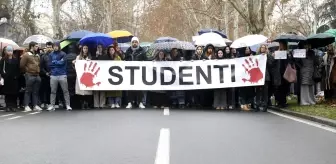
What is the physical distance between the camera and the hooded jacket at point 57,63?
17.1m

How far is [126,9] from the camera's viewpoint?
236ft

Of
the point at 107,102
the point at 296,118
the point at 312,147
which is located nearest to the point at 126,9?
the point at 107,102

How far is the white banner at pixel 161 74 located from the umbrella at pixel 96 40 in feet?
2.04

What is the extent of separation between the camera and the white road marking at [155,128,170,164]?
7.29 metres

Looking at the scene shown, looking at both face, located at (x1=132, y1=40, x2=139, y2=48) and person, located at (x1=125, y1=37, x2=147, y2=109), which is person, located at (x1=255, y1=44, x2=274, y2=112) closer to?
person, located at (x1=125, y1=37, x2=147, y2=109)

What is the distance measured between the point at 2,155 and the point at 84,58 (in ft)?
33.1

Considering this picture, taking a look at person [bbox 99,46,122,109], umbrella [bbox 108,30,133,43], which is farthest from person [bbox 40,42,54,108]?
umbrella [bbox 108,30,133,43]

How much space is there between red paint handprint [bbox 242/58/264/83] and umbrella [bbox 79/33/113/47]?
4.37 m

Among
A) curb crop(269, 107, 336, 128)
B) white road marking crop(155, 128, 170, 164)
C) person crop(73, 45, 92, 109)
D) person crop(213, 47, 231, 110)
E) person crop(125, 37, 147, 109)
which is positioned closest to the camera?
white road marking crop(155, 128, 170, 164)

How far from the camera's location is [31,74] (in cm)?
1697

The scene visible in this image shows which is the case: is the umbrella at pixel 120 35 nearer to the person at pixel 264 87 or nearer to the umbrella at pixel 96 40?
the umbrella at pixel 96 40

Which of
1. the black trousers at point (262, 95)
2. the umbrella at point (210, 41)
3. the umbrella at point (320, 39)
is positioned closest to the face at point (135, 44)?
the umbrella at point (210, 41)

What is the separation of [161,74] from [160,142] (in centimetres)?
909

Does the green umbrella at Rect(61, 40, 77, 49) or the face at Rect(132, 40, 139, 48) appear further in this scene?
the green umbrella at Rect(61, 40, 77, 49)
